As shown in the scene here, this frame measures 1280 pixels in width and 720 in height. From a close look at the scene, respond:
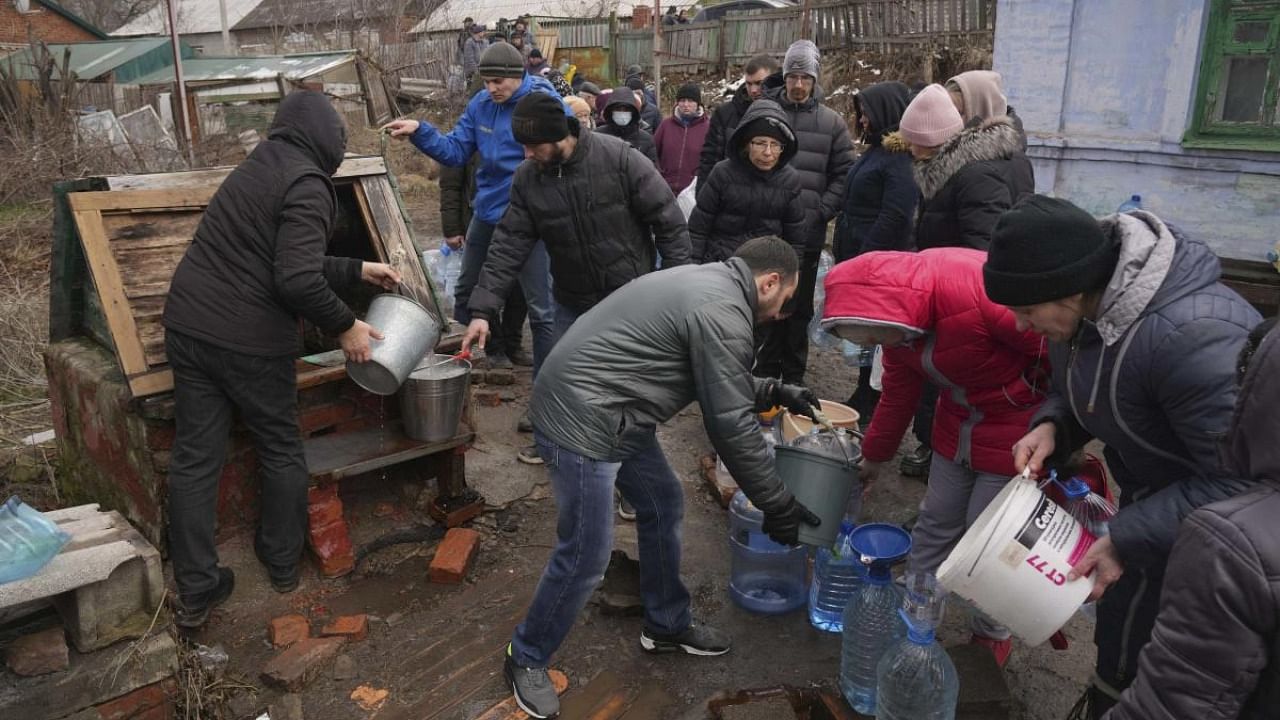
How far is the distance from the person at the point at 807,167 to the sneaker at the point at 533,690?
10.1 feet

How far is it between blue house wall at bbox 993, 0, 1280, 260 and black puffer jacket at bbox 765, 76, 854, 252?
240 cm

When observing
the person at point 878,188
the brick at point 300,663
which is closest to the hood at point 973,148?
the person at point 878,188

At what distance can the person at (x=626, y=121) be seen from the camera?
Result: 769 centimetres

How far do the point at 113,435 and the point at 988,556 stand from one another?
12.3 feet

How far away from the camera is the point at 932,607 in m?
2.95

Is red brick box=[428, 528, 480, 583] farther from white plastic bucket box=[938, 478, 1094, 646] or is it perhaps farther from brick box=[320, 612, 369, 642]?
white plastic bucket box=[938, 478, 1094, 646]

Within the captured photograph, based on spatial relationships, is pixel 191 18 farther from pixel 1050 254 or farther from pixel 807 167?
pixel 1050 254

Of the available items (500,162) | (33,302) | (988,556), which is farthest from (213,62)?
(988,556)

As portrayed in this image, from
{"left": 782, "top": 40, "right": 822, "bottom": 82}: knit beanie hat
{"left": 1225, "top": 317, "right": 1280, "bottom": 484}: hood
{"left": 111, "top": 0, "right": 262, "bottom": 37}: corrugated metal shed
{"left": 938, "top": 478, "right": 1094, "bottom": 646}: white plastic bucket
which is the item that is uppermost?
{"left": 111, "top": 0, "right": 262, "bottom": 37}: corrugated metal shed

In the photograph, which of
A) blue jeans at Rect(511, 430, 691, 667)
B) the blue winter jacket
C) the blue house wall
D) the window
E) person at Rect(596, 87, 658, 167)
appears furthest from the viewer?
person at Rect(596, 87, 658, 167)

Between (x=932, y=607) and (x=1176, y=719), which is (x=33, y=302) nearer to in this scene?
(x=932, y=607)

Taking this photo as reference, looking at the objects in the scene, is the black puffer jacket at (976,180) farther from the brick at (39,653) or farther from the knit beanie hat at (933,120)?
the brick at (39,653)

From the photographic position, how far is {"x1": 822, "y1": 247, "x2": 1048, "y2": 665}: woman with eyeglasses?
2.93 m

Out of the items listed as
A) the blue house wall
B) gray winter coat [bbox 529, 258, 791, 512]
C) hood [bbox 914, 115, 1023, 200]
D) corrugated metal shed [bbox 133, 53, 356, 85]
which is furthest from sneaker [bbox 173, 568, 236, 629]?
corrugated metal shed [bbox 133, 53, 356, 85]
